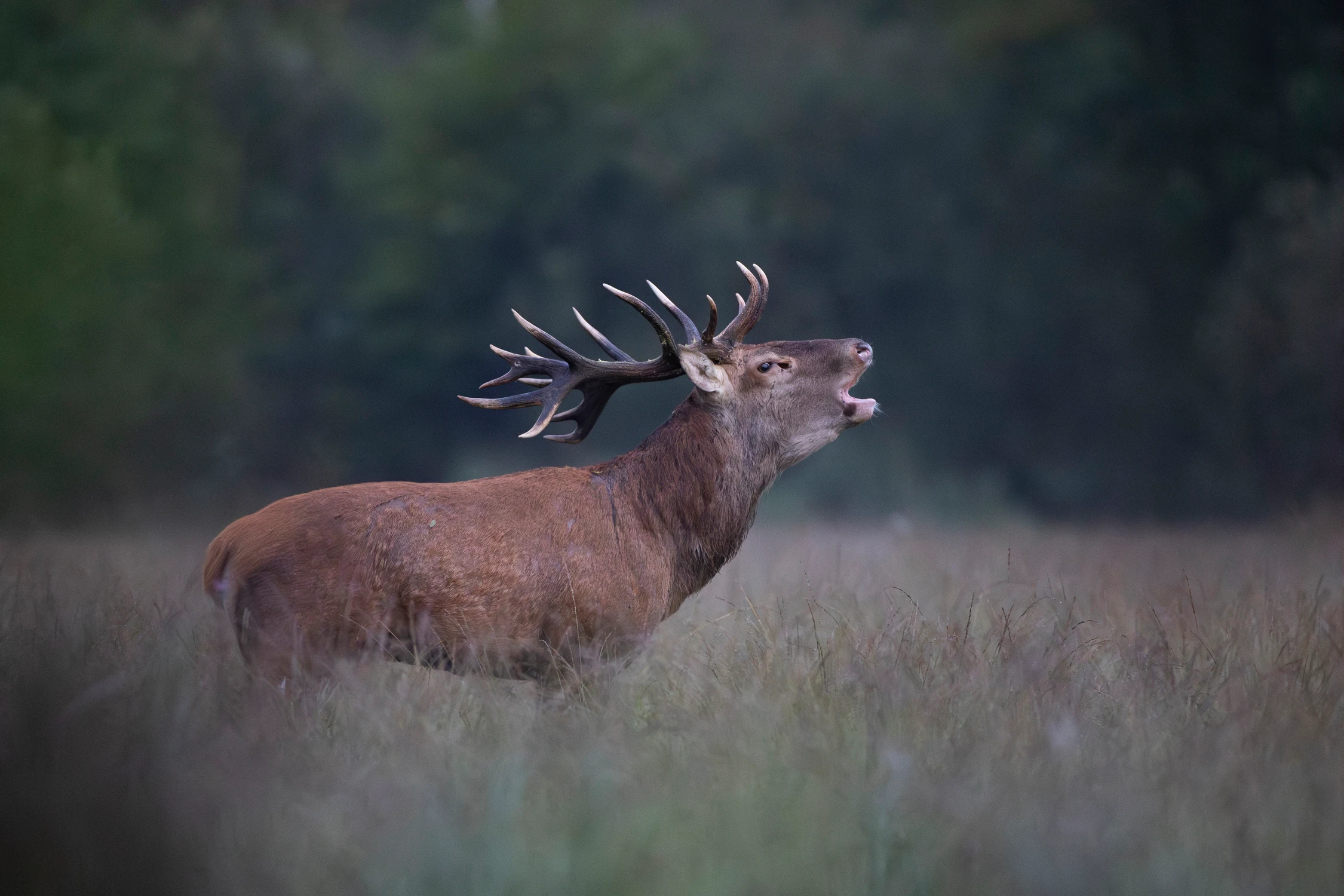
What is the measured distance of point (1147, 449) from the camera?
17.9 metres

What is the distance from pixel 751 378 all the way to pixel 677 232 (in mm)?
16253

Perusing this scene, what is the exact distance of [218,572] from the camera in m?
4.56

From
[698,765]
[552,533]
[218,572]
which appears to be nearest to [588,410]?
[552,533]

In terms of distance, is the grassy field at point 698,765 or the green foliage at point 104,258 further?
the green foliage at point 104,258

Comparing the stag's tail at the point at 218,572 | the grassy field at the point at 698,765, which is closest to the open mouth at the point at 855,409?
the grassy field at the point at 698,765

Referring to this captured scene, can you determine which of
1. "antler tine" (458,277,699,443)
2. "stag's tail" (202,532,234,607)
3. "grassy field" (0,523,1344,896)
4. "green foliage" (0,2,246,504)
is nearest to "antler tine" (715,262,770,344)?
"antler tine" (458,277,699,443)

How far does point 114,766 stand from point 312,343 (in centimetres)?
1835

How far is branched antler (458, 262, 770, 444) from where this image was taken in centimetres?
539

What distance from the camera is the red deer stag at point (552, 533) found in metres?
4.46

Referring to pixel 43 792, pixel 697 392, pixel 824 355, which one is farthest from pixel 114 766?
pixel 824 355

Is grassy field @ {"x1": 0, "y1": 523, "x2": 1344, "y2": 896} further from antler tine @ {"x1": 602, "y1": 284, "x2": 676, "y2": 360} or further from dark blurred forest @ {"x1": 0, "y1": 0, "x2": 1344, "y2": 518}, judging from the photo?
dark blurred forest @ {"x1": 0, "y1": 0, "x2": 1344, "y2": 518}

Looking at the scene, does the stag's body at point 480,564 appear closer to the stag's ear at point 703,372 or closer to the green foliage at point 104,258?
the stag's ear at point 703,372

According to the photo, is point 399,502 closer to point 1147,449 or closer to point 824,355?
point 824,355

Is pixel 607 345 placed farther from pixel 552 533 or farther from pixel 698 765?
pixel 698 765
